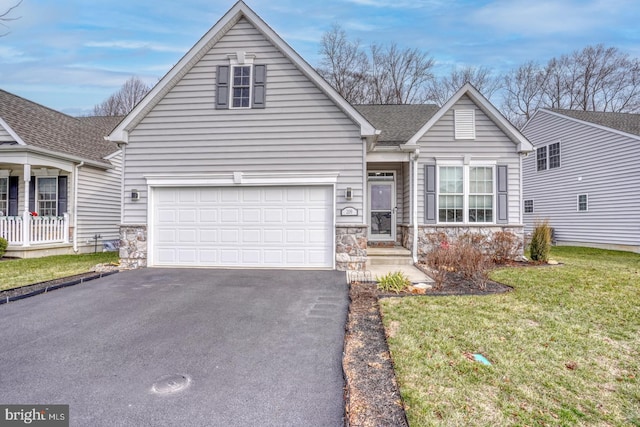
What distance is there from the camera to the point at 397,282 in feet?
20.5

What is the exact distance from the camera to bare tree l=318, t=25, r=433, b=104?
24.1 metres

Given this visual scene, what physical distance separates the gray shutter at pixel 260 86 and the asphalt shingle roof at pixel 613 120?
13.5m

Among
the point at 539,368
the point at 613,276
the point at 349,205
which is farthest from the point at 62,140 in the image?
the point at 613,276

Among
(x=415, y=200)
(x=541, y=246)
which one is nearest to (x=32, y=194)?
(x=415, y=200)

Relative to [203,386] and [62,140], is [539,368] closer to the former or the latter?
[203,386]

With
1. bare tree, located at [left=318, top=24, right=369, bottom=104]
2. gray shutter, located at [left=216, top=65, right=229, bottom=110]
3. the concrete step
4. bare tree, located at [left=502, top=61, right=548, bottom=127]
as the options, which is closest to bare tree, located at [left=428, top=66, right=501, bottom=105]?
bare tree, located at [left=502, top=61, right=548, bottom=127]

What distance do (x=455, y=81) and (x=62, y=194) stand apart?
25.8 m

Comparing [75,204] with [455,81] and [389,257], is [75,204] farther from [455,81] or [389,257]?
[455,81]

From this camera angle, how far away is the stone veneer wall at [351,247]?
8.01 metres

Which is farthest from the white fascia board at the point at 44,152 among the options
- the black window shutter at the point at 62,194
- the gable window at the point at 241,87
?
the gable window at the point at 241,87

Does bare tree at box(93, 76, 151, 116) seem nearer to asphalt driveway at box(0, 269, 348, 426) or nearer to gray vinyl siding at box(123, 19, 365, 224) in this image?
gray vinyl siding at box(123, 19, 365, 224)

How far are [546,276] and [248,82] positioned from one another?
27.5 feet

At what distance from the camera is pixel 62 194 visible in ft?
39.2

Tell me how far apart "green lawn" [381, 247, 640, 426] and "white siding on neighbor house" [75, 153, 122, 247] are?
12.1 m
